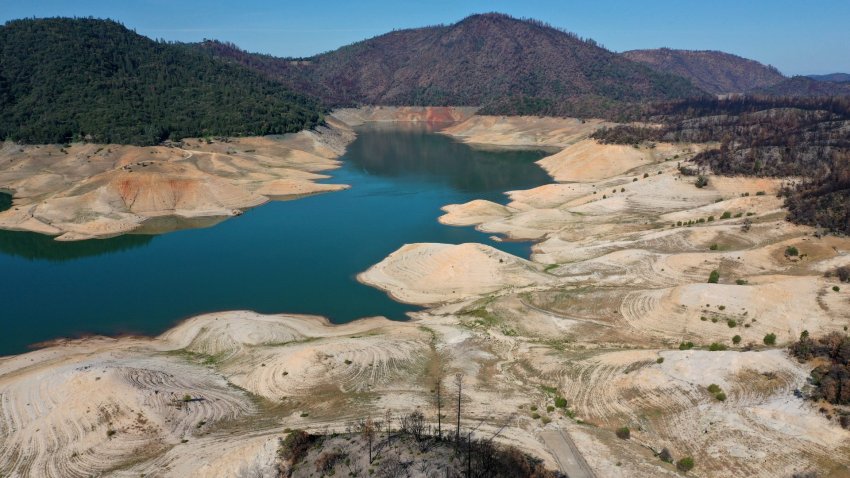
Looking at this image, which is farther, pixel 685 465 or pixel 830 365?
pixel 830 365

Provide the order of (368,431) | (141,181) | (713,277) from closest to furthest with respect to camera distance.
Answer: (368,431) < (713,277) < (141,181)

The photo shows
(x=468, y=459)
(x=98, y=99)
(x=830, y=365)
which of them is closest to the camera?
(x=468, y=459)

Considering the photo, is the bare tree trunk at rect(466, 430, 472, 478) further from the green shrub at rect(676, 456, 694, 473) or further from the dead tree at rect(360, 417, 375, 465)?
the green shrub at rect(676, 456, 694, 473)

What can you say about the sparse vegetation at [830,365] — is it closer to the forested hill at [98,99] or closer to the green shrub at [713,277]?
the green shrub at [713,277]

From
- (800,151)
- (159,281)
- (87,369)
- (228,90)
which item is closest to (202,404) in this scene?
(87,369)

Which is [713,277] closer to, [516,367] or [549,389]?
[516,367]

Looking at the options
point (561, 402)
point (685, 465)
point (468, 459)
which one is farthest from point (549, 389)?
point (468, 459)
